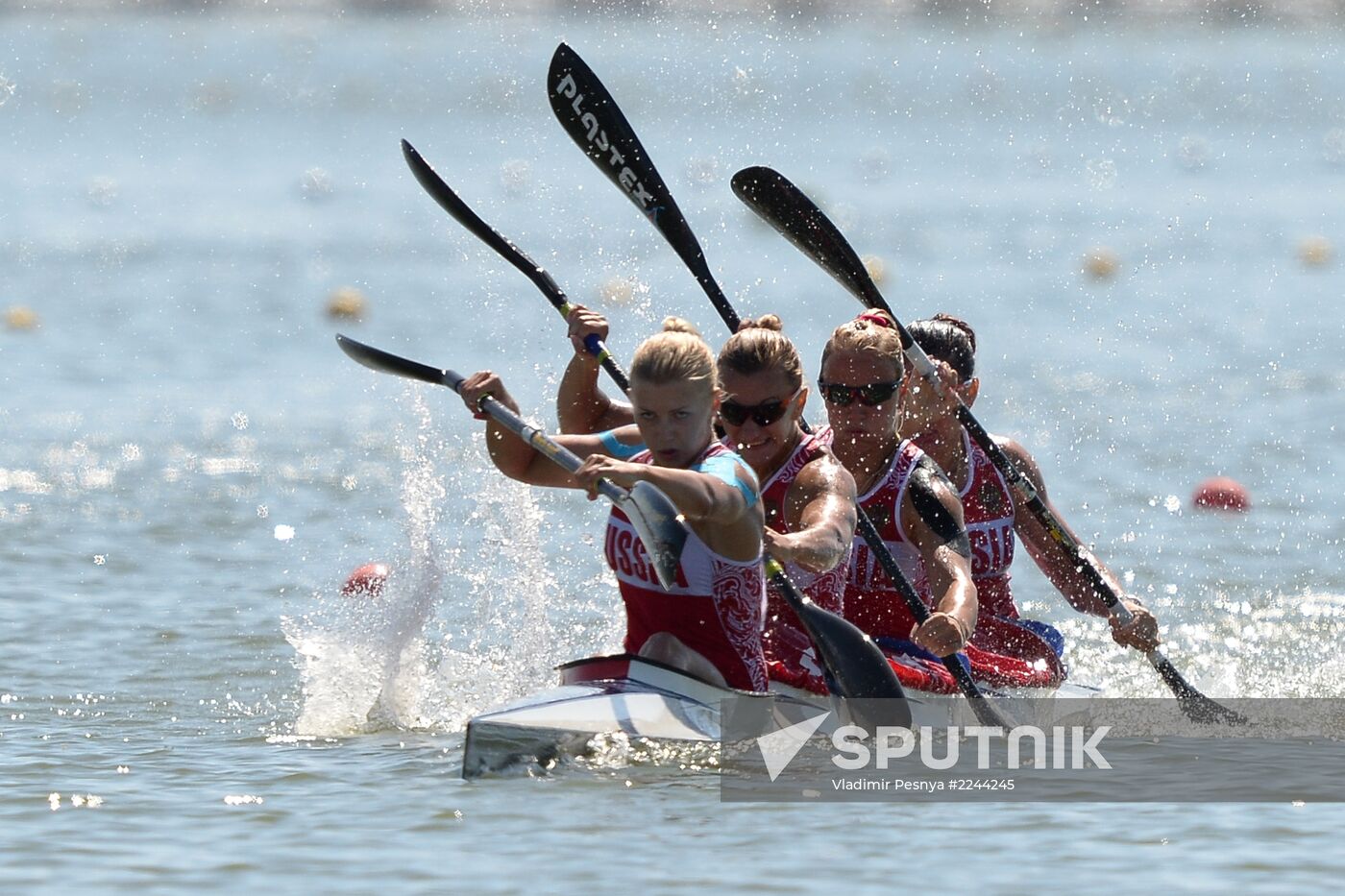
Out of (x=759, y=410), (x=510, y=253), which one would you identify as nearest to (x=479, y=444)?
(x=510, y=253)

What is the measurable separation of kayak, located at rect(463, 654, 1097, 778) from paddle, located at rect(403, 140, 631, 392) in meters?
1.07

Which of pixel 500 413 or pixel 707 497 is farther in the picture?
pixel 500 413

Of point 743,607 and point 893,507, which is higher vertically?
point 893,507

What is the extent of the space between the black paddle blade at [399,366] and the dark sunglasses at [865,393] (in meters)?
1.25

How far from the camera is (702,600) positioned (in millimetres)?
5953

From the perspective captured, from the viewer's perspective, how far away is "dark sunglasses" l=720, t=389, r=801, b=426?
6090 mm

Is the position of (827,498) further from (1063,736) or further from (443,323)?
(443,323)

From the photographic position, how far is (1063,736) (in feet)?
22.4

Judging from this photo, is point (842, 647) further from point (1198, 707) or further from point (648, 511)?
point (1198, 707)

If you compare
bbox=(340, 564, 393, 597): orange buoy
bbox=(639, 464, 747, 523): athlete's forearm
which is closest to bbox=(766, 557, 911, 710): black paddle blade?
bbox=(639, 464, 747, 523): athlete's forearm

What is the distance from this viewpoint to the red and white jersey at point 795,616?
6348 mm

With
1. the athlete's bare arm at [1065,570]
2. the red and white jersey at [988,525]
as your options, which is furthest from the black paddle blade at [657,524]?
the athlete's bare arm at [1065,570]

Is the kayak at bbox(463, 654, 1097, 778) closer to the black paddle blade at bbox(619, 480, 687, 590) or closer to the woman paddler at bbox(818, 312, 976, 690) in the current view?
the black paddle blade at bbox(619, 480, 687, 590)

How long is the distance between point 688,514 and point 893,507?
1477mm
